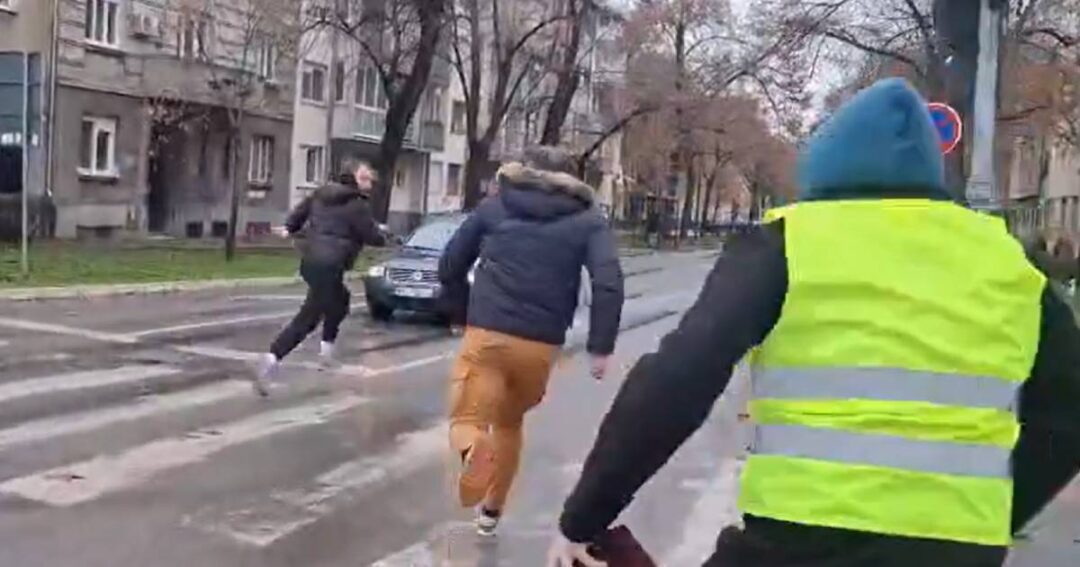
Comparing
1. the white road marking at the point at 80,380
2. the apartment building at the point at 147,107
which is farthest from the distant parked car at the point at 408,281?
the apartment building at the point at 147,107

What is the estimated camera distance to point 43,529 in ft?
23.3

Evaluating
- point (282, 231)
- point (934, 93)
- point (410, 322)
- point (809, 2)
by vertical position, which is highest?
point (809, 2)

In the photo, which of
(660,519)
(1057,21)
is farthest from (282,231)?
(1057,21)

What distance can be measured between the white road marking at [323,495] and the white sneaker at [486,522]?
31.4 inches

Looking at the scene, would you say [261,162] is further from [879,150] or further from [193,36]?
[879,150]

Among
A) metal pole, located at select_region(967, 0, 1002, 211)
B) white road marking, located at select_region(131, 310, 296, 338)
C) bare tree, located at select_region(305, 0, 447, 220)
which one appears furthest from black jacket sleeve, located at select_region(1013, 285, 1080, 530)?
bare tree, located at select_region(305, 0, 447, 220)

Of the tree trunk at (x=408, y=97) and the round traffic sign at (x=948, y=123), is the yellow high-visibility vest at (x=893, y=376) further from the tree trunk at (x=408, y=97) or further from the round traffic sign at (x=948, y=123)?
the tree trunk at (x=408, y=97)

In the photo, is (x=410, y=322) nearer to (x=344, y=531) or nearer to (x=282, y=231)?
(x=282, y=231)

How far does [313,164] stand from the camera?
50.2 m

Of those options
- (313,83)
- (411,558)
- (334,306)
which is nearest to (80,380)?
(334,306)

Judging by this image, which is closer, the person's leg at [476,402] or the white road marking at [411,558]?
the white road marking at [411,558]

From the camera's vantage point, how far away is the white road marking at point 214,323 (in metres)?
16.7

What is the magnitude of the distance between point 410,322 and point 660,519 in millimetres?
13187

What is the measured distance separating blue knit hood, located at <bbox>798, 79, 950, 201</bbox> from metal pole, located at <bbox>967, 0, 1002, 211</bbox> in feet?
37.6
